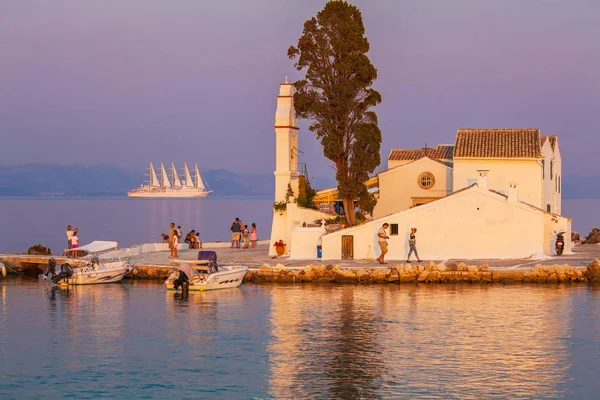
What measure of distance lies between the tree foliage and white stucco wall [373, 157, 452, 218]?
6.54m

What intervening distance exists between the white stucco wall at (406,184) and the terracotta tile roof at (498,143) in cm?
267

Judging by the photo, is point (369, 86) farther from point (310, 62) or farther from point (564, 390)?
point (564, 390)

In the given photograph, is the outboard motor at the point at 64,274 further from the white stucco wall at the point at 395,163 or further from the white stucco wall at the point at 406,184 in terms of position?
the white stucco wall at the point at 395,163

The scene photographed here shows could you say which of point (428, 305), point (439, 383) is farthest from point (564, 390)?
point (428, 305)

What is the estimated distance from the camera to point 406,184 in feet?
171

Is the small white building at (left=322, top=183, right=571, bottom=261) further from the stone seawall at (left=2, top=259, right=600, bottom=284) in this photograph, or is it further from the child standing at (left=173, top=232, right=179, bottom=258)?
the child standing at (left=173, top=232, right=179, bottom=258)

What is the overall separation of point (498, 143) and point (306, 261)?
12.1 metres

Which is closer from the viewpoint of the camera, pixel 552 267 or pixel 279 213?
pixel 552 267

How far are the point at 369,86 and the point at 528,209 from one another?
32.8 feet

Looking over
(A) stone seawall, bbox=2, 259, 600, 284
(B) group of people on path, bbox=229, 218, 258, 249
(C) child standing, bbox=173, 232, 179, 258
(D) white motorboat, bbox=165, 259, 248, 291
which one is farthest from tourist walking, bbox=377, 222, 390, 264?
(B) group of people on path, bbox=229, 218, 258, 249

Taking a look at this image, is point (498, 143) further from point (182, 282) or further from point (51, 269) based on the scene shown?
point (51, 269)

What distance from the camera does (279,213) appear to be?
149 ft

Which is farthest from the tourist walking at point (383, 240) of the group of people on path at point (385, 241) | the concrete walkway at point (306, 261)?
the concrete walkway at point (306, 261)

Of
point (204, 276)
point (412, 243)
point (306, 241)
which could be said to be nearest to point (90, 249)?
point (204, 276)
